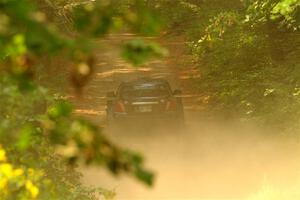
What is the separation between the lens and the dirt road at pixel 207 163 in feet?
42.4

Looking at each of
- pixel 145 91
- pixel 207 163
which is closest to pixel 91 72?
pixel 207 163

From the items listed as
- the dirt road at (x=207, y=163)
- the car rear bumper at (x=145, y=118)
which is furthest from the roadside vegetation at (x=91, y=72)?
the car rear bumper at (x=145, y=118)

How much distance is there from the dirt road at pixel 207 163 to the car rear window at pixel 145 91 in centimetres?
100

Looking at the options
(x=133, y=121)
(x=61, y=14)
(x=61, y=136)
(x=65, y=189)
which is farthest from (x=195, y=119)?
(x=61, y=136)

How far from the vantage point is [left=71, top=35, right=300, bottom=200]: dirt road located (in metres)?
12.9

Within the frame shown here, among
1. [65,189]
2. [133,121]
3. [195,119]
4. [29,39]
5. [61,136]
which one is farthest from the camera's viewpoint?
[195,119]

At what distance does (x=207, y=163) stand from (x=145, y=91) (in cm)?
282

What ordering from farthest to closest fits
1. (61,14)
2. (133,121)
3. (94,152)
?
(133,121)
(61,14)
(94,152)

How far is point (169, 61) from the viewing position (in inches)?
1438

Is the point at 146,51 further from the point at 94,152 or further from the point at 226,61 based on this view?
the point at 226,61

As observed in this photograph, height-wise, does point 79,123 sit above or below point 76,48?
below

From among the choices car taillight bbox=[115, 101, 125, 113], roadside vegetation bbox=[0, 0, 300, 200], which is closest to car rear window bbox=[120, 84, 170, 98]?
car taillight bbox=[115, 101, 125, 113]

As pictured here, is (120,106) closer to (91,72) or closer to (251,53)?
(251,53)

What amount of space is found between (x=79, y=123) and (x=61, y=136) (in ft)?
0.39
